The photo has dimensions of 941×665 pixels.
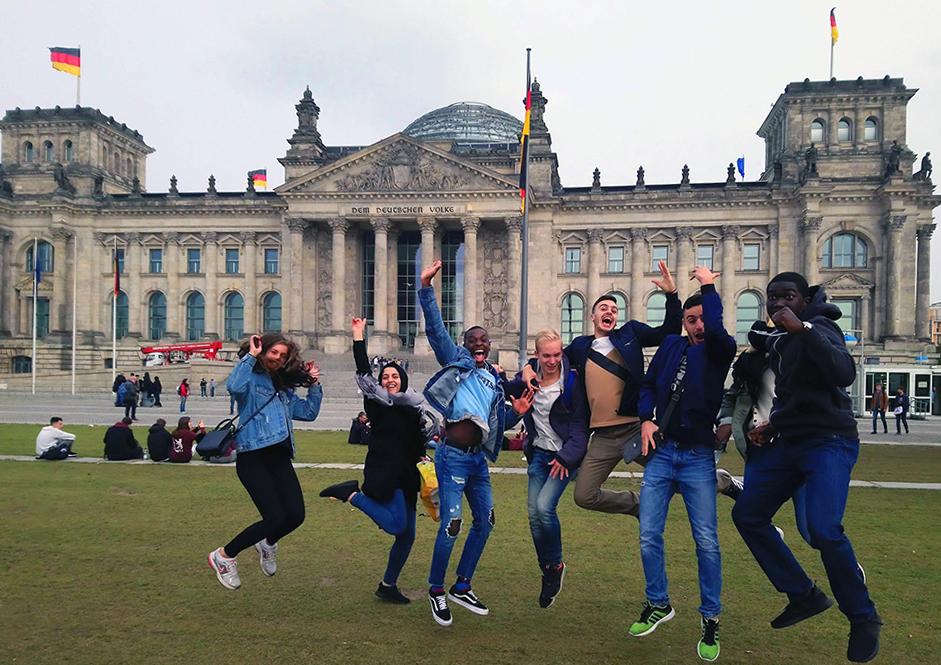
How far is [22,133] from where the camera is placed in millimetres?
62938

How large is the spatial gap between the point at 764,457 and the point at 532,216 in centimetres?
5034

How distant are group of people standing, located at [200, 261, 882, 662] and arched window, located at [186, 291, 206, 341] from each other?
57414 millimetres

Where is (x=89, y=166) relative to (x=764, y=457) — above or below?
above

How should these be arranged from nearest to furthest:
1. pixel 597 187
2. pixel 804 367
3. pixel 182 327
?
pixel 804 367, pixel 597 187, pixel 182 327

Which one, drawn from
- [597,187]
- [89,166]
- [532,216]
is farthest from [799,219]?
[89,166]

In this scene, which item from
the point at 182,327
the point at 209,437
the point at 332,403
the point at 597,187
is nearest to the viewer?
the point at 209,437

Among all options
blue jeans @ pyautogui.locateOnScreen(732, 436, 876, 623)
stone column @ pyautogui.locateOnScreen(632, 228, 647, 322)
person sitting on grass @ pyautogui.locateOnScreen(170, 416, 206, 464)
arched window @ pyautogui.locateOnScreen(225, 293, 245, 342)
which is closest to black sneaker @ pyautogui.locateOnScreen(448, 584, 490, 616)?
blue jeans @ pyautogui.locateOnScreen(732, 436, 876, 623)

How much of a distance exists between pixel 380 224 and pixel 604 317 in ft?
159

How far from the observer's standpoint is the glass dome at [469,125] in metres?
69.5

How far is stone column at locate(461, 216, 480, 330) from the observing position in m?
52.6

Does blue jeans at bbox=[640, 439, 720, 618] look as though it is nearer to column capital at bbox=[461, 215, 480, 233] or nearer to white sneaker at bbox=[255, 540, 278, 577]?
white sneaker at bbox=[255, 540, 278, 577]

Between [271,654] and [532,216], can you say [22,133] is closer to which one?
[532,216]

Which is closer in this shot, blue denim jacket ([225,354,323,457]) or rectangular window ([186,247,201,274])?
blue denim jacket ([225,354,323,457])

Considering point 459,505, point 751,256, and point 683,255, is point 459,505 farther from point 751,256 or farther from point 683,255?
point 751,256
